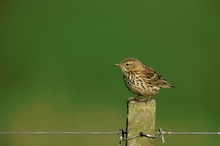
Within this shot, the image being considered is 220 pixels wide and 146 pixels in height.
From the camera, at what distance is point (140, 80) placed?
309 inches

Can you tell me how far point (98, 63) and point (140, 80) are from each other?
521 cm

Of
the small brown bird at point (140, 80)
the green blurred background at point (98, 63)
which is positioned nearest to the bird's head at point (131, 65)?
the small brown bird at point (140, 80)

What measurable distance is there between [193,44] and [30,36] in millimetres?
3760

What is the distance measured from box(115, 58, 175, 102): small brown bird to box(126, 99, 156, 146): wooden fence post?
228cm

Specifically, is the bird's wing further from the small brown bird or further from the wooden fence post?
the wooden fence post

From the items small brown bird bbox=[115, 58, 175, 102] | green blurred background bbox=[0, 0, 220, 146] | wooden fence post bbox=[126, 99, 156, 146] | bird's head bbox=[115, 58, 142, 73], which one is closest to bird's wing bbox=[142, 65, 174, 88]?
small brown bird bbox=[115, 58, 175, 102]

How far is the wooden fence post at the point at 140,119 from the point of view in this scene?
533 centimetres

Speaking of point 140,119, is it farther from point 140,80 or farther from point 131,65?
point 131,65

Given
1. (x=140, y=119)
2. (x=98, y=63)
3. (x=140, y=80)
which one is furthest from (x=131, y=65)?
(x=98, y=63)

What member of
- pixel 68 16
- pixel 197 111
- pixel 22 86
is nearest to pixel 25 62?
pixel 22 86

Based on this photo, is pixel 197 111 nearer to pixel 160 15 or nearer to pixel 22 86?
pixel 22 86

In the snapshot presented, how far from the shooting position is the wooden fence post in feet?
17.5

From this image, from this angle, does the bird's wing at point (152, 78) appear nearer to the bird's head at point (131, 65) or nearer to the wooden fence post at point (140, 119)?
the bird's head at point (131, 65)

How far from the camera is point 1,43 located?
45.7 ft
